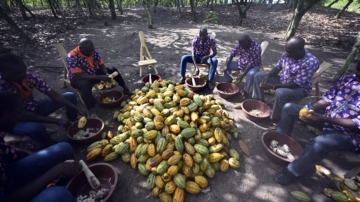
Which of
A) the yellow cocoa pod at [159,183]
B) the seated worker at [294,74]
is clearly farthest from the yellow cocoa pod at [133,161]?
the seated worker at [294,74]

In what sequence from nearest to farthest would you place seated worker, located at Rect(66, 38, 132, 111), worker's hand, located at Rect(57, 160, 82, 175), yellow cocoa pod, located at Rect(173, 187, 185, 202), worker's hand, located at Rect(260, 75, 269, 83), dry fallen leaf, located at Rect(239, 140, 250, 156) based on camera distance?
worker's hand, located at Rect(57, 160, 82, 175), yellow cocoa pod, located at Rect(173, 187, 185, 202), dry fallen leaf, located at Rect(239, 140, 250, 156), seated worker, located at Rect(66, 38, 132, 111), worker's hand, located at Rect(260, 75, 269, 83)

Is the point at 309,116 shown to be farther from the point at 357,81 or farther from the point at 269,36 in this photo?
the point at 269,36

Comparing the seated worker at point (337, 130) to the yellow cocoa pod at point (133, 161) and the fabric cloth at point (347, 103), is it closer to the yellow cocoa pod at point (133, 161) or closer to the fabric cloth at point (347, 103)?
the fabric cloth at point (347, 103)

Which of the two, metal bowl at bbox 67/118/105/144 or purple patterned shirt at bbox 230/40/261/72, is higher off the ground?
purple patterned shirt at bbox 230/40/261/72

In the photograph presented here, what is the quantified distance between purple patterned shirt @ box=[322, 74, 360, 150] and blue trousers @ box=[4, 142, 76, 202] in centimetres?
391

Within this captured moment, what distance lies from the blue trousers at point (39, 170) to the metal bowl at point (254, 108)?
3.63 metres

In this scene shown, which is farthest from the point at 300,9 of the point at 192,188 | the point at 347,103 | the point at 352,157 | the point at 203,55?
the point at 192,188

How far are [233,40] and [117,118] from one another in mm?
8176

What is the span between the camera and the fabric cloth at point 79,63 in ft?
12.8

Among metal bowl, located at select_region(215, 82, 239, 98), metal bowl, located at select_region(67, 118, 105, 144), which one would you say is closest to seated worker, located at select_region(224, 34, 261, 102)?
metal bowl, located at select_region(215, 82, 239, 98)

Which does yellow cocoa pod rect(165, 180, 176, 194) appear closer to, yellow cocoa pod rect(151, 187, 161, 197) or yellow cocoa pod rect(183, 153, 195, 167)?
yellow cocoa pod rect(151, 187, 161, 197)

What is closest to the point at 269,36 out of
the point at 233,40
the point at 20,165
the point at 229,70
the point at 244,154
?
the point at 233,40

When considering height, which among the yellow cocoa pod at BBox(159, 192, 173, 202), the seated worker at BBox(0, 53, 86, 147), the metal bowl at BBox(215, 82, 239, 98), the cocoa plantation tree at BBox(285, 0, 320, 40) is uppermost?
the cocoa plantation tree at BBox(285, 0, 320, 40)

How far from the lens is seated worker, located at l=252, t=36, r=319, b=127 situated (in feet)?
11.4
